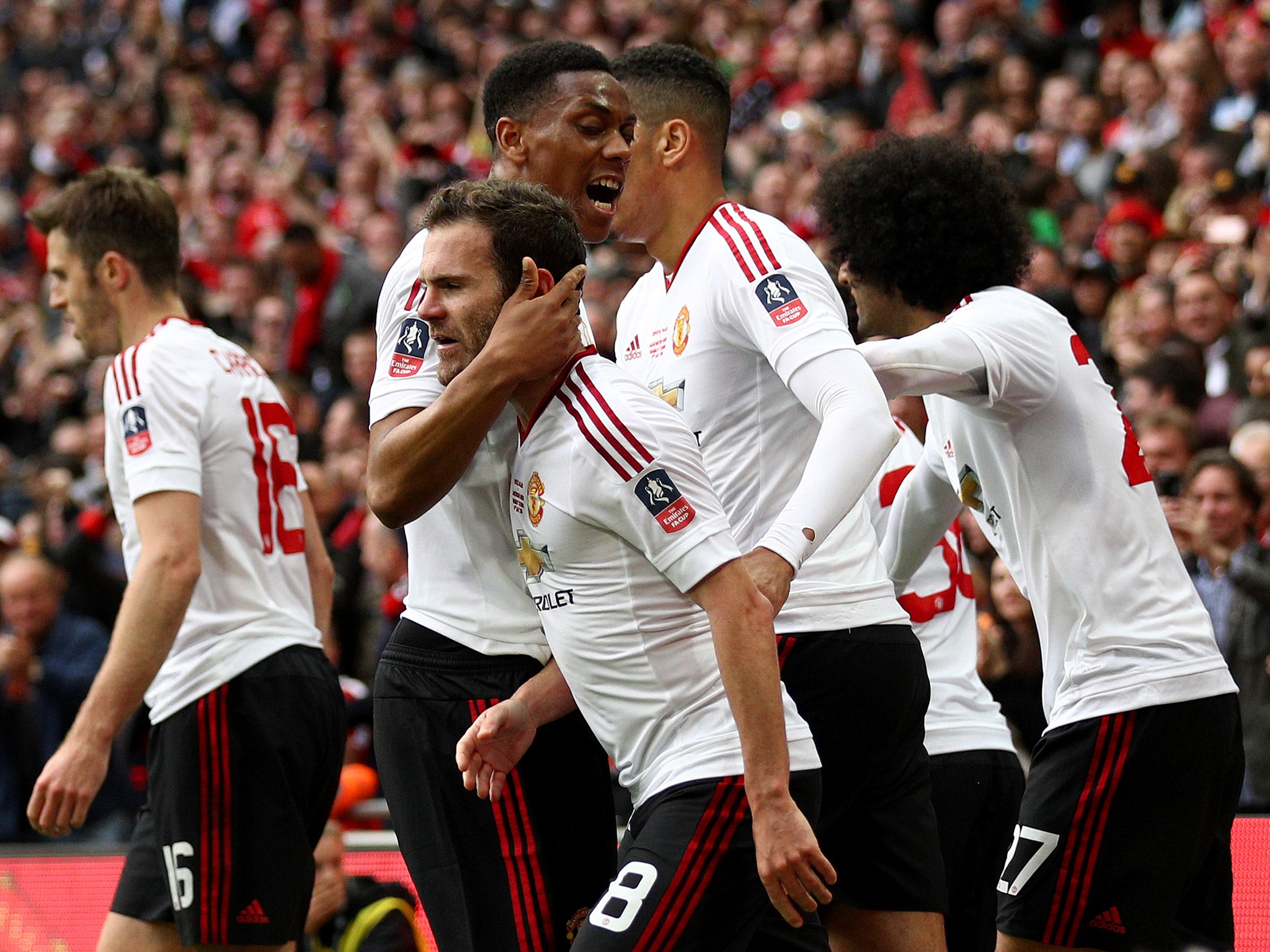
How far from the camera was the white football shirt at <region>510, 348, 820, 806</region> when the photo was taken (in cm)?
288

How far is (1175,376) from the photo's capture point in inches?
286

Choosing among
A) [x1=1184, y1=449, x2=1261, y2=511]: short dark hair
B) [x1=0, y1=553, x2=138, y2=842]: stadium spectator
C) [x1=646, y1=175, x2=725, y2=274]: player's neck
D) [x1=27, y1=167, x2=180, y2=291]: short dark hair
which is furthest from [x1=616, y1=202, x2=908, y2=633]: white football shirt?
[x1=0, y1=553, x2=138, y2=842]: stadium spectator

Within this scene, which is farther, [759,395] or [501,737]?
[759,395]

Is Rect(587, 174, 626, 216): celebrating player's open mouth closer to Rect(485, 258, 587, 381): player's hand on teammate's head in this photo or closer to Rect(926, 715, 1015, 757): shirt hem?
Rect(485, 258, 587, 381): player's hand on teammate's head

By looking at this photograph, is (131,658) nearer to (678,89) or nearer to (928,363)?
(678,89)

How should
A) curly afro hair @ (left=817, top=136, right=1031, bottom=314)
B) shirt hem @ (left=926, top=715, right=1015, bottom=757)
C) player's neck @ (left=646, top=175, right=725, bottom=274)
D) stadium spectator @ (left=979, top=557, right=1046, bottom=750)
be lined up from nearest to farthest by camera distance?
player's neck @ (left=646, top=175, right=725, bottom=274), curly afro hair @ (left=817, top=136, right=1031, bottom=314), shirt hem @ (left=926, top=715, right=1015, bottom=757), stadium spectator @ (left=979, top=557, right=1046, bottom=750)

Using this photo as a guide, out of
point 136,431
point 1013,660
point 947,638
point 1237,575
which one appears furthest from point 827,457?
point 1013,660

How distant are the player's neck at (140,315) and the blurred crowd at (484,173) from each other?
203cm

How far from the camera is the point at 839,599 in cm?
359

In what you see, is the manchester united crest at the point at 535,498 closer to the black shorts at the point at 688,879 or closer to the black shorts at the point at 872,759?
the black shorts at the point at 688,879

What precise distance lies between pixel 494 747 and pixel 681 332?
115 cm

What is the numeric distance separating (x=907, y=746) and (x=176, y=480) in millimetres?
2057

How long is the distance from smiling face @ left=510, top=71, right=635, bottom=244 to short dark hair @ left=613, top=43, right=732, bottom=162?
310mm

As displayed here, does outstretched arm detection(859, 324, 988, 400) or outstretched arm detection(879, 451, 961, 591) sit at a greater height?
outstretched arm detection(859, 324, 988, 400)
